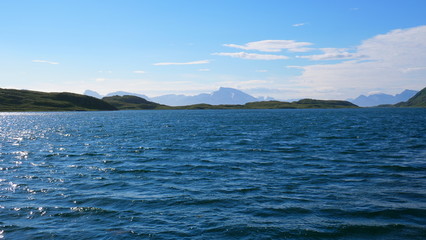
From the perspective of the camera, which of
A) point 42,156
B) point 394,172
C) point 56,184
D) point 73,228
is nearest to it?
point 73,228

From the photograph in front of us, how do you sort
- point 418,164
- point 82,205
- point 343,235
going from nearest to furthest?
point 343,235, point 82,205, point 418,164

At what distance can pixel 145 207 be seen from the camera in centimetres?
2058

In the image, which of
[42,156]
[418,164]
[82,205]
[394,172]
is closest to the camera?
[82,205]

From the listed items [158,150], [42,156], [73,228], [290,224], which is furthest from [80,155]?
[290,224]

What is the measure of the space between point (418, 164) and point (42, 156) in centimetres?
4506

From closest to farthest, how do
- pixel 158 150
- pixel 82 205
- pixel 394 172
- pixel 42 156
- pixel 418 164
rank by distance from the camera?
Result: pixel 82 205 < pixel 394 172 < pixel 418 164 < pixel 42 156 < pixel 158 150

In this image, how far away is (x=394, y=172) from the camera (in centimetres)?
2997

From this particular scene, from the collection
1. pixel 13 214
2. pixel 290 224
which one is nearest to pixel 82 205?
pixel 13 214

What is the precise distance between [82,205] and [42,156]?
26.2 meters

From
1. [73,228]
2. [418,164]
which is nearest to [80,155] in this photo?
[73,228]

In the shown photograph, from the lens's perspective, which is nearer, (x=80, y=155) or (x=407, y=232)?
(x=407, y=232)

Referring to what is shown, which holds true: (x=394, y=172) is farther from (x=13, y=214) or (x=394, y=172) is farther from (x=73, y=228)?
(x=13, y=214)

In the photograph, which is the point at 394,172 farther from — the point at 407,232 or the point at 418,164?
the point at 407,232

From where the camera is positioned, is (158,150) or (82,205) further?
(158,150)
